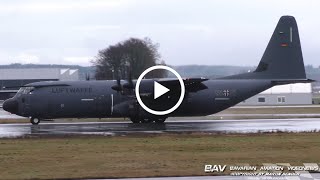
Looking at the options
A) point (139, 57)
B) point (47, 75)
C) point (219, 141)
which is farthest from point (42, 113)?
point (47, 75)

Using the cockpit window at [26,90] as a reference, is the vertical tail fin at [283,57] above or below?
above

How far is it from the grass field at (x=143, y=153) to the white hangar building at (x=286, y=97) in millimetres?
64044

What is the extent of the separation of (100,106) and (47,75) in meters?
72.4

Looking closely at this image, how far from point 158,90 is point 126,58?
50.2m

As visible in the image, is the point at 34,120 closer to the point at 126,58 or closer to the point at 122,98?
the point at 122,98

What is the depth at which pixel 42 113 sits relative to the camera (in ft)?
123

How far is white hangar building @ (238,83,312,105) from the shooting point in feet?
295

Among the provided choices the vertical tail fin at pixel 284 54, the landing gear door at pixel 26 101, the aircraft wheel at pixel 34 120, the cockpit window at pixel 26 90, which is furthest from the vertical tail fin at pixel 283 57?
the landing gear door at pixel 26 101

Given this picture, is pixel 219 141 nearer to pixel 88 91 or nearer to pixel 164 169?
pixel 164 169

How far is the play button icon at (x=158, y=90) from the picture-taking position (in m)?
36.6

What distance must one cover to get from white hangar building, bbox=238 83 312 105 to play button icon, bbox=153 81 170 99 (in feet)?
177

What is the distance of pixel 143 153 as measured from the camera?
2052cm

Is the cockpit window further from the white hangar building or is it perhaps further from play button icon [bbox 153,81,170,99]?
the white hangar building

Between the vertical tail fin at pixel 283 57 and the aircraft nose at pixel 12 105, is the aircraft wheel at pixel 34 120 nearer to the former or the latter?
the aircraft nose at pixel 12 105
